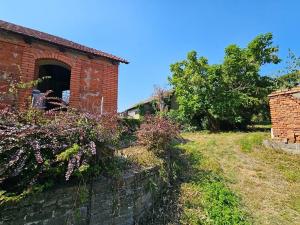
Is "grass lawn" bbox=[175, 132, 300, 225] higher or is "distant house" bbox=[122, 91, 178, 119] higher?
"distant house" bbox=[122, 91, 178, 119]

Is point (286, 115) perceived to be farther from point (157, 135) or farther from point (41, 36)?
point (41, 36)

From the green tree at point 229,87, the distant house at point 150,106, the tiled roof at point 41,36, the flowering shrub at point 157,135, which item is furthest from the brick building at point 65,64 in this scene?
the distant house at point 150,106

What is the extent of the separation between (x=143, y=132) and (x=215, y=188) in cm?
235

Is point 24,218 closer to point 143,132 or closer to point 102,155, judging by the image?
point 102,155

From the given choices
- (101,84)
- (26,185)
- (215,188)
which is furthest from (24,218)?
(101,84)

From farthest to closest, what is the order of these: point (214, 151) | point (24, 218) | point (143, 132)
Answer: point (214, 151), point (143, 132), point (24, 218)

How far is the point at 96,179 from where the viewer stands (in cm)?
417

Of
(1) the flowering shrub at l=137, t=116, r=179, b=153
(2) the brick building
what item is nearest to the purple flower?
(1) the flowering shrub at l=137, t=116, r=179, b=153

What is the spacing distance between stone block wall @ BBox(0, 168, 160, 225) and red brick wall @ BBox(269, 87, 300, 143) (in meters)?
5.92

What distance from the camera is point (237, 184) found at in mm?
6625

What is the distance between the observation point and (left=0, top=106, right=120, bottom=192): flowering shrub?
3.35m

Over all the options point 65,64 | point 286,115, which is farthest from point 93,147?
point 286,115

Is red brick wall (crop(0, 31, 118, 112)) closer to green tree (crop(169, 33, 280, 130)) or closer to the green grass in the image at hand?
the green grass

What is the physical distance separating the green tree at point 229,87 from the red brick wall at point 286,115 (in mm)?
3759
